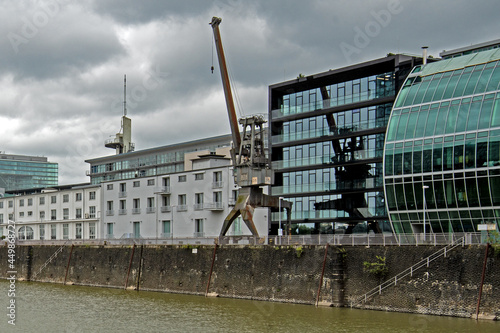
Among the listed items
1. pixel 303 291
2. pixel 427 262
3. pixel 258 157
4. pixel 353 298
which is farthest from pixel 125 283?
pixel 427 262

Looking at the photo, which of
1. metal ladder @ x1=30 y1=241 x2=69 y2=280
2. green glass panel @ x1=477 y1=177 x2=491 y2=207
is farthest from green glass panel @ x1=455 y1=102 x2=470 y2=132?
metal ladder @ x1=30 y1=241 x2=69 y2=280

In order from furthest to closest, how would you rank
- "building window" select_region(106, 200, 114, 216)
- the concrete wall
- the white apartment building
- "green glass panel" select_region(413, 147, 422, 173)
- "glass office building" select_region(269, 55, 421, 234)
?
the white apartment building → "building window" select_region(106, 200, 114, 216) → "glass office building" select_region(269, 55, 421, 234) → "green glass panel" select_region(413, 147, 422, 173) → the concrete wall

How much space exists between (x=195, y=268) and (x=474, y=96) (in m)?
26.7

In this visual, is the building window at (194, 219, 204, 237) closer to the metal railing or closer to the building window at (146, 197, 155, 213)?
the building window at (146, 197, 155, 213)

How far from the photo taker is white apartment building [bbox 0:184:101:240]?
98.8 metres

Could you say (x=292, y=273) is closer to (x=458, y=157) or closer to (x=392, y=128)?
(x=458, y=157)

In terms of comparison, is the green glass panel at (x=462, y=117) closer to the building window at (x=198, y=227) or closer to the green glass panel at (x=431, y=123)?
the green glass panel at (x=431, y=123)

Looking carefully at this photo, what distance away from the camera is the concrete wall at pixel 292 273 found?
4316cm

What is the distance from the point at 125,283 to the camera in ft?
225

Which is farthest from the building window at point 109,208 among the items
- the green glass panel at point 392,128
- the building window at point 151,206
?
the green glass panel at point 392,128

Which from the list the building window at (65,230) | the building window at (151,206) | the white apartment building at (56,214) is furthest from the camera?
the building window at (65,230)

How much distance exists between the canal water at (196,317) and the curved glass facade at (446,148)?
41.0 feet

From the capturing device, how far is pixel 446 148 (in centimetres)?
5506

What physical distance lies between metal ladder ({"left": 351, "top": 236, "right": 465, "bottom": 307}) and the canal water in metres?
1.08
